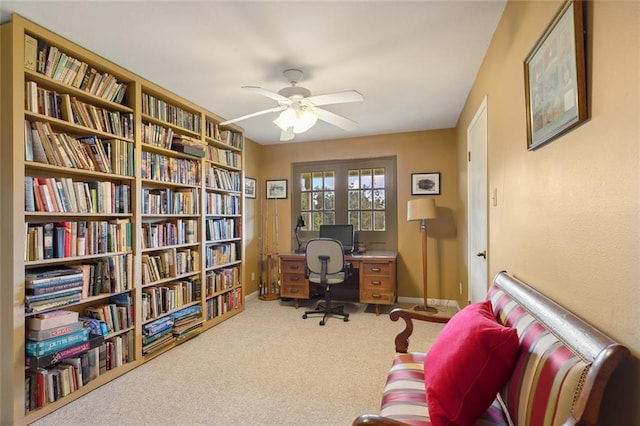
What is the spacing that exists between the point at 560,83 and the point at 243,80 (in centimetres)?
232

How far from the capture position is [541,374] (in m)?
0.87

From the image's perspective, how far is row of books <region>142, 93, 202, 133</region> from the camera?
9.19ft

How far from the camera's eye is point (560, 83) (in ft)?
3.57

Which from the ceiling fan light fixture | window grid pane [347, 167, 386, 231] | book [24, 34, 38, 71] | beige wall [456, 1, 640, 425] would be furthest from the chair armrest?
window grid pane [347, 167, 386, 231]

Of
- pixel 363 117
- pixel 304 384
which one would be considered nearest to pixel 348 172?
pixel 363 117

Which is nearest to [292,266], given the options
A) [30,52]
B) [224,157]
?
[224,157]

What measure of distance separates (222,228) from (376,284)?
79.1 inches

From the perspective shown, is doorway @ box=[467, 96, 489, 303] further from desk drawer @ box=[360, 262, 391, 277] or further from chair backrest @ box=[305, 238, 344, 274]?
chair backrest @ box=[305, 238, 344, 274]

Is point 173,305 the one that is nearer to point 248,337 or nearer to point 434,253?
point 248,337

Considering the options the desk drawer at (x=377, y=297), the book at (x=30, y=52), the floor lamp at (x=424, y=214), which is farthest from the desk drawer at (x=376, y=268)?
the book at (x=30, y=52)

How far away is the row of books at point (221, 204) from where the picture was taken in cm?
357

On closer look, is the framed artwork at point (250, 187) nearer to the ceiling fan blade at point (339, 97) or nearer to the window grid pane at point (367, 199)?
the window grid pane at point (367, 199)

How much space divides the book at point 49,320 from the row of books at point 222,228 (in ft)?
5.13

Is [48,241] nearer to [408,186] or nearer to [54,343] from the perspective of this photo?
[54,343]
